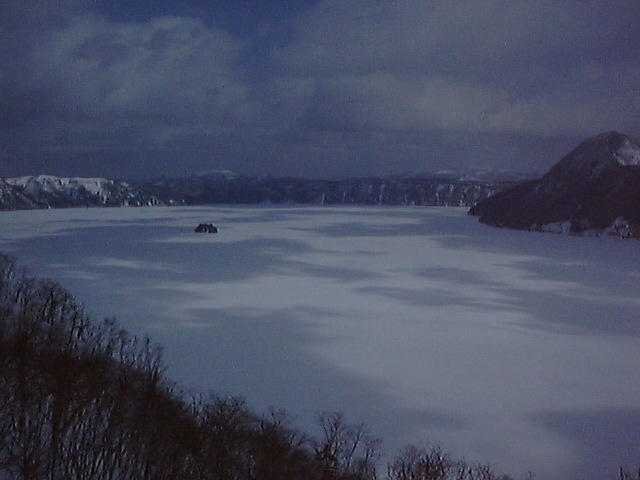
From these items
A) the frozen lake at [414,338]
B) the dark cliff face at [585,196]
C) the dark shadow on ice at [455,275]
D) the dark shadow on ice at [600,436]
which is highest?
the dark cliff face at [585,196]

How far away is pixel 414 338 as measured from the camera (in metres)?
36.0

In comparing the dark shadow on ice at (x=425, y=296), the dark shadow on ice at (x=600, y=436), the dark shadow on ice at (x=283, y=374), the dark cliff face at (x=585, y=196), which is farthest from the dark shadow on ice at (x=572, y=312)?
the dark cliff face at (x=585, y=196)

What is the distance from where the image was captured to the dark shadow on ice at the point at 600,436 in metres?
19.9

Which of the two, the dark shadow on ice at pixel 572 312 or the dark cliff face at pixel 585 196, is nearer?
the dark shadow on ice at pixel 572 312

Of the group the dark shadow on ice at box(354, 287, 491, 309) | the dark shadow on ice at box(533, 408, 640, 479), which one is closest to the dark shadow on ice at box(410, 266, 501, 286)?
the dark shadow on ice at box(354, 287, 491, 309)

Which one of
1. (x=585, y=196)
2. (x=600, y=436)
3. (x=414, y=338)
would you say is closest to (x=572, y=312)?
(x=414, y=338)

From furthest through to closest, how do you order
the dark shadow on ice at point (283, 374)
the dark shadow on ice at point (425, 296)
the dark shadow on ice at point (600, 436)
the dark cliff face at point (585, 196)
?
the dark cliff face at point (585, 196)
the dark shadow on ice at point (425, 296)
the dark shadow on ice at point (283, 374)
the dark shadow on ice at point (600, 436)

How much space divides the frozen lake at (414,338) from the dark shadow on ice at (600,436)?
80 millimetres

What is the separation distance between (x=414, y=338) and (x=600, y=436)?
14.9m

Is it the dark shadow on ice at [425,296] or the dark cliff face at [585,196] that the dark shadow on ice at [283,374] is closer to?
the dark shadow on ice at [425,296]

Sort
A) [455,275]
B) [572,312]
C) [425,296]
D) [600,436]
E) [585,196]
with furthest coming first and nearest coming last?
[585,196], [455,275], [425,296], [572,312], [600,436]

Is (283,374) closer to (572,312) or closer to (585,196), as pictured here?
(572,312)

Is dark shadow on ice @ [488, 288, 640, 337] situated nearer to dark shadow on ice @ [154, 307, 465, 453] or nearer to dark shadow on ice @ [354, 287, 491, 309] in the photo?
dark shadow on ice @ [354, 287, 491, 309]

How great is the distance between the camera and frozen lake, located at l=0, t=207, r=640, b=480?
76.1 ft
